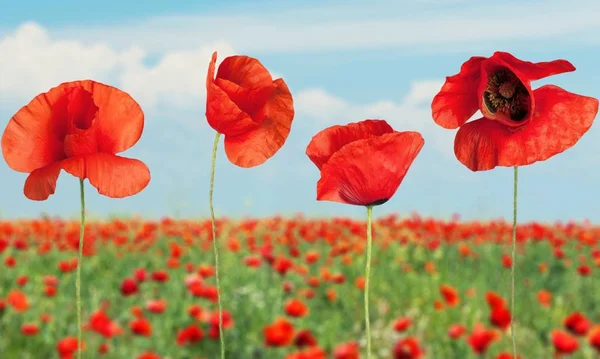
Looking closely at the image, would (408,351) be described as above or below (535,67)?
below

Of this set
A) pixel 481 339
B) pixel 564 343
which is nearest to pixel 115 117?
pixel 481 339

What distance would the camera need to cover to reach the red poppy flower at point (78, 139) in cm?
105

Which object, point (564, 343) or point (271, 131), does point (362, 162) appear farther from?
point (564, 343)

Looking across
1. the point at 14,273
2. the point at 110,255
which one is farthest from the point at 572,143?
the point at 110,255

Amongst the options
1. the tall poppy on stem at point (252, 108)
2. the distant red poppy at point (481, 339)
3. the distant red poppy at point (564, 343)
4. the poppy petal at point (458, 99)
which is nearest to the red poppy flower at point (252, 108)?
the tall poppy on stem at point (252, 108)

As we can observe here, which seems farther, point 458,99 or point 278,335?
point 278,335

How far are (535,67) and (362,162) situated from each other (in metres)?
0.29

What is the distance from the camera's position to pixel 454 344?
2.91 metres

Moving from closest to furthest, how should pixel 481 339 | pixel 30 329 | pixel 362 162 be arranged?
pixel 362 162, pixel 481 339, pixel 30 329

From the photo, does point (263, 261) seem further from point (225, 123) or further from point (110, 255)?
point (225, 123)

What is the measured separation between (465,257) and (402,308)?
1.36 metres

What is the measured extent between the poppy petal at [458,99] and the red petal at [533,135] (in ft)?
0.06

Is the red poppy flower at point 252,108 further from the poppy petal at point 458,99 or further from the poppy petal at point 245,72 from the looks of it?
the poppy petal at point 458,99

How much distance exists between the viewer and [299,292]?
3.42 m
